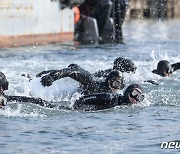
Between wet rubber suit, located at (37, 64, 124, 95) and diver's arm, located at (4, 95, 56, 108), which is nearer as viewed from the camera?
diver's arm, located at (4, 95, 56, 108)

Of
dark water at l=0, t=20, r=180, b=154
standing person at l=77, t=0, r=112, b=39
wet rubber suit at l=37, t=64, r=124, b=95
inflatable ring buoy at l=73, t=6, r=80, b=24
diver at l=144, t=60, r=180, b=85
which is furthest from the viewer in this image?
inflatable ring buoy at l=73, t=6, r=80, b=24

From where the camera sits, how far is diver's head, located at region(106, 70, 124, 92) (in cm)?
1567

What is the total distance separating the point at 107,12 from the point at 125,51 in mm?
6349

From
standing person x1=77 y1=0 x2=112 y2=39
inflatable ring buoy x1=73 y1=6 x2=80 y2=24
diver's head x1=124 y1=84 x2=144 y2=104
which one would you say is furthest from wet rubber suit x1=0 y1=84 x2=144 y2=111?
inflatable ring buoy x1=73 y1=6 x2=80 y2=24

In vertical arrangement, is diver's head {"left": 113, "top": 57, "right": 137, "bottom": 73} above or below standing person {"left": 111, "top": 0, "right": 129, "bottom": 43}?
below

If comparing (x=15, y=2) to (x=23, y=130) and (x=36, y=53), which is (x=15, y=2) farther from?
(x=23, y=130)

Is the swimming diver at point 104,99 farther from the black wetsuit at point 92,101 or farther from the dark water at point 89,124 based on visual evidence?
the dark water at point 89,124

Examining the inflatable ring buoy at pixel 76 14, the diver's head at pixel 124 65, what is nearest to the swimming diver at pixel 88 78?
the diver's head at pixel 124 65

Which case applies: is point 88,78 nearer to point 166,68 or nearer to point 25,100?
point 25,100

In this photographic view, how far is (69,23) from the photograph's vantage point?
37.9 m

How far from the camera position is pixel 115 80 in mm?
15719

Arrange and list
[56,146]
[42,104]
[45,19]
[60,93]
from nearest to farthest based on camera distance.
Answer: [56,146] → [42,104] → [60,93] → [45,19]

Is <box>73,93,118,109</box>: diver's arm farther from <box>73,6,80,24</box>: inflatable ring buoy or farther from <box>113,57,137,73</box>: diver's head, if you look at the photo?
<box>73,6,80,24</box>: inflatable ring buoy

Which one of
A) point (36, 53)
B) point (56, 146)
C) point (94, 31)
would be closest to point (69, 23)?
point (94, 31)
